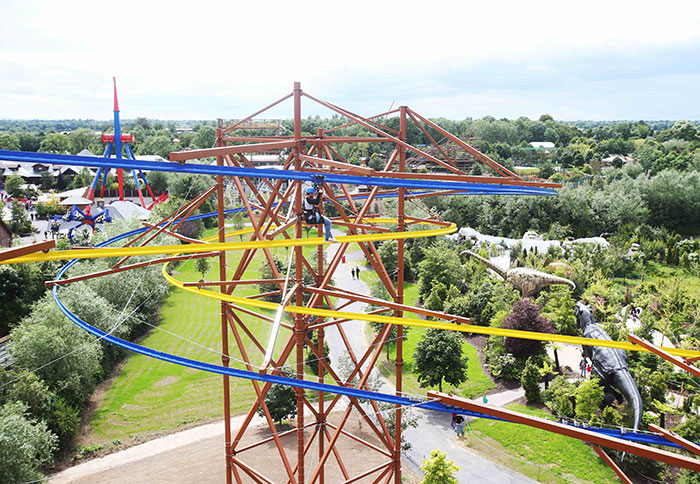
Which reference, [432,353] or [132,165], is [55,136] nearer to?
[432,353]

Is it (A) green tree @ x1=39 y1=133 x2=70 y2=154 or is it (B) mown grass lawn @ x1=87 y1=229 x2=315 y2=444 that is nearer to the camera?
(B) mown grass lawn @ x1=87 y1=229 x2=315 y2=444

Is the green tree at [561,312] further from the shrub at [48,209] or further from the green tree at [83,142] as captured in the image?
the green tree at [83,142]

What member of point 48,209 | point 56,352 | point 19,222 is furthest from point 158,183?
point 56,352

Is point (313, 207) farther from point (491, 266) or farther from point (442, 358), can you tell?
point (491, 266)

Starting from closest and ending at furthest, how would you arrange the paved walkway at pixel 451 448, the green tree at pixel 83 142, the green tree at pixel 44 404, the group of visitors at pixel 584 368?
the paved walkway at pixel 451 448
the green tree at pixel 44 404
the group of visitors at pixel 584 368
the green tree at pixel 83 142

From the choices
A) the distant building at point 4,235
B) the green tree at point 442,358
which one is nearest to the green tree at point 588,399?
the green tree at point 442,358

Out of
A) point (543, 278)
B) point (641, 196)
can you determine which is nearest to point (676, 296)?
point (543, 278)

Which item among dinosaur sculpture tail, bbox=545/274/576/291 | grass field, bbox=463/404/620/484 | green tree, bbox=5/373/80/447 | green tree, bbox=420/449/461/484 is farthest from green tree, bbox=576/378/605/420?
green tree, bbox=5/373/80/447

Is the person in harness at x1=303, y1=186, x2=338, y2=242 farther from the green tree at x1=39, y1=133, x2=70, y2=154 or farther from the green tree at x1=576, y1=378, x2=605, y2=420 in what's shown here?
the green tree at x1=39, y1=133, x2=70, y2=154
